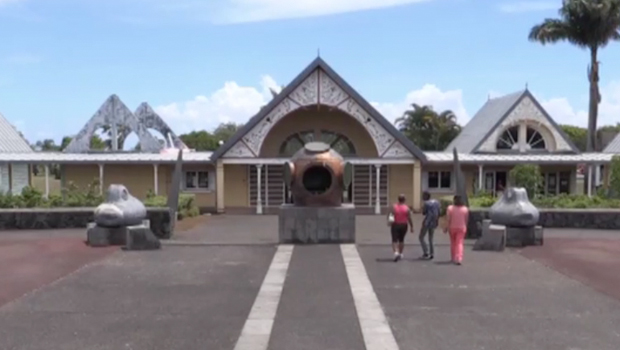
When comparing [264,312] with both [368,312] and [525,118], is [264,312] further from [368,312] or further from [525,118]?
[525,118]

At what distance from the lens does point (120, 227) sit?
15.4 meters

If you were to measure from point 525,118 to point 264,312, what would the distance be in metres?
24.9

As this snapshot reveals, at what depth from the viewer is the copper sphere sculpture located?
16.1 metres

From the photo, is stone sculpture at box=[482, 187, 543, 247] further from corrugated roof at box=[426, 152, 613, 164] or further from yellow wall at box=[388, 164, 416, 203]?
yellow wall at box=[388, 164, 416, 203]

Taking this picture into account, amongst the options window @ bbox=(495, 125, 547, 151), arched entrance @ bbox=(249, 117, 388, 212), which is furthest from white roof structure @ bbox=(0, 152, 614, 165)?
arched entrance @ bbox=(249, 117, 388, 212)

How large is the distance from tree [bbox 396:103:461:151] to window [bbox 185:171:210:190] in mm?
27274

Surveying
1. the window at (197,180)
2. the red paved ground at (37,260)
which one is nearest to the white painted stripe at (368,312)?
the red paved ground at (37,260)

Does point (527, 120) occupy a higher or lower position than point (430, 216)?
higher

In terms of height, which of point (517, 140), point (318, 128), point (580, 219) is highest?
point (318, 128)

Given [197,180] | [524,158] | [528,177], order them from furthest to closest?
1. [197,180]
2. [524,158]
3. [528,177]

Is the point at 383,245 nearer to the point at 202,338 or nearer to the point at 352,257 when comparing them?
the point at 352,257

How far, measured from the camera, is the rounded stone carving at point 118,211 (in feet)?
49.8

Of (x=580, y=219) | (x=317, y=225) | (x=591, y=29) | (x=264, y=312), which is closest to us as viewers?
(x=264, y=312)

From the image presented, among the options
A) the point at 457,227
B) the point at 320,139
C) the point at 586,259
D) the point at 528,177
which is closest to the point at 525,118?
the point at 528,177
